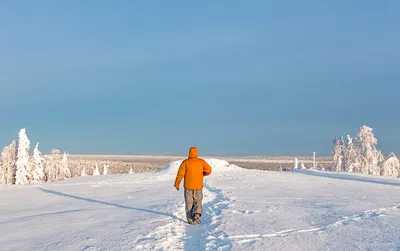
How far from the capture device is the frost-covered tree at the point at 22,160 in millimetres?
52125

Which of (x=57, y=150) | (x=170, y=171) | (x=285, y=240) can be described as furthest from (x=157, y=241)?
(x=57, y=150)

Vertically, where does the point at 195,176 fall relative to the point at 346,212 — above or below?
above

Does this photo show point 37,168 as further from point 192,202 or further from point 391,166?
point 391,166

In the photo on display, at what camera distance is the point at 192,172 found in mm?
11328

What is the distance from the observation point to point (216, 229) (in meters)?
9.80

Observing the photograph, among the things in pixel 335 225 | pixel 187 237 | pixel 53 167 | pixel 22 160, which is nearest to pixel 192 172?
pixel 187 237

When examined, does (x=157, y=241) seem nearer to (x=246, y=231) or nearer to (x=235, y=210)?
(x=246, y=231)

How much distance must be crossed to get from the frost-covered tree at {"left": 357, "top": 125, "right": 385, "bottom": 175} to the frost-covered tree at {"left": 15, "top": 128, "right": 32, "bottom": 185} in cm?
5339

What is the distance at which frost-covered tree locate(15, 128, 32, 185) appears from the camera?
52.1m

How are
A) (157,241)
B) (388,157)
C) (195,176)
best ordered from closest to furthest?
(157,241) < (195,176) < (388,157)

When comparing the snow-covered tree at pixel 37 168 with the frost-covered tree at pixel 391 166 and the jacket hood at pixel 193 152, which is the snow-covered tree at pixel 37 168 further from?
the frost-covered tree at pixel 391 166

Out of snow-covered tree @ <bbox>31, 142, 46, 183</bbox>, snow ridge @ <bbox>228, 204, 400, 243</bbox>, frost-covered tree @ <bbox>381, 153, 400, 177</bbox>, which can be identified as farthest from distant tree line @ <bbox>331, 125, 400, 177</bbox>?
snow ridge @ <bbox>228, 204, 400, 243</bbox>

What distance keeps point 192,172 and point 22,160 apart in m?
48.6

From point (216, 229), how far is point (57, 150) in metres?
86.5
